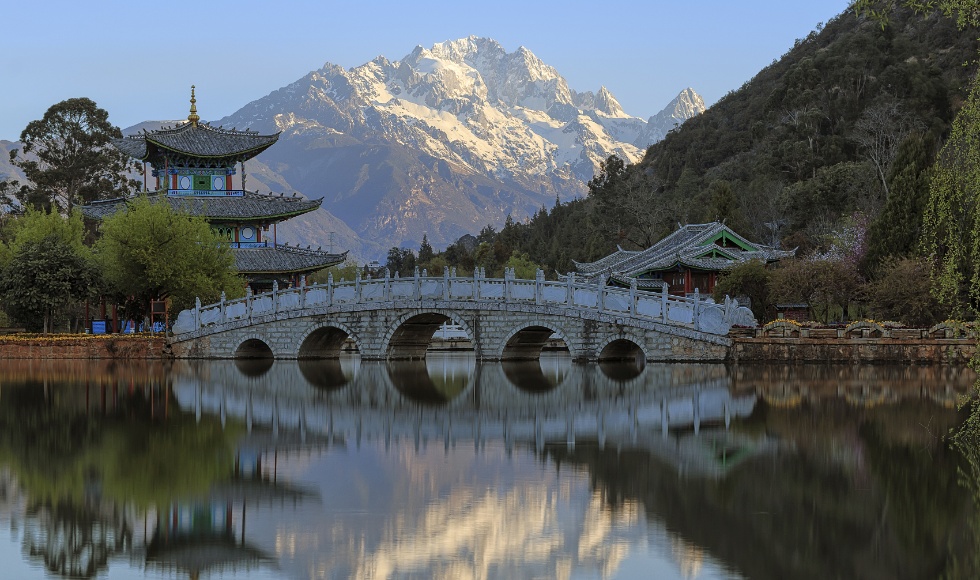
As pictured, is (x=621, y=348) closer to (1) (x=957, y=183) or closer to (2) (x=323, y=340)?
(2) (x=323, y=340)

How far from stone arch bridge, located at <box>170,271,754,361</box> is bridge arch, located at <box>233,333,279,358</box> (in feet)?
0.14

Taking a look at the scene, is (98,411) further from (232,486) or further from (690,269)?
(690,269)

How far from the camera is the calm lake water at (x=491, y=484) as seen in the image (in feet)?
33.0

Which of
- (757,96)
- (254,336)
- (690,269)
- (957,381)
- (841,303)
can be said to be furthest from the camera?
(757,96)

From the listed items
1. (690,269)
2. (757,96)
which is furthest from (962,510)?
(757,96)

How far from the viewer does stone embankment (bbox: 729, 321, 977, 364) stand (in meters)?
31.2

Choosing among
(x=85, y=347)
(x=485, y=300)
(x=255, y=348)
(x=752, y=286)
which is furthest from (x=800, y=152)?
(x=85, y=347)

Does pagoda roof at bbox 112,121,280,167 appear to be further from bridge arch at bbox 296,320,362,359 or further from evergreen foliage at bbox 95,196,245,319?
bridge arch at bbox 296,320,362,359

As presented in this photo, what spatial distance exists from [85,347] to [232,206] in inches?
472

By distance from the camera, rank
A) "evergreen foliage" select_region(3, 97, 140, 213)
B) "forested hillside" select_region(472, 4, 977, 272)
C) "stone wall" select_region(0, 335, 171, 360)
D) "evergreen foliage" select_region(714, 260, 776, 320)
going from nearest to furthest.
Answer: "stone wall" select_region(0, 335, 171, 360) → "evergreen foliage" select_region(714, 260, 776, 320) → "forested hillside" select_region(472, 4, 977, 272) → "evergreen foliage" select_region(3, 97, 140, 213)

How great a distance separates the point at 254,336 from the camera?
3728cm

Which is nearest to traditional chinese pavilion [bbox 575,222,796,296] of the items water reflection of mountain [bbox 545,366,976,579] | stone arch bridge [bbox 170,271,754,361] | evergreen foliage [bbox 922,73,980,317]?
stone arch bridge [bbox 170,271,754,361]

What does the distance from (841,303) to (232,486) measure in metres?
29.6

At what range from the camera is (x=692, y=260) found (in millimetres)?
46562
